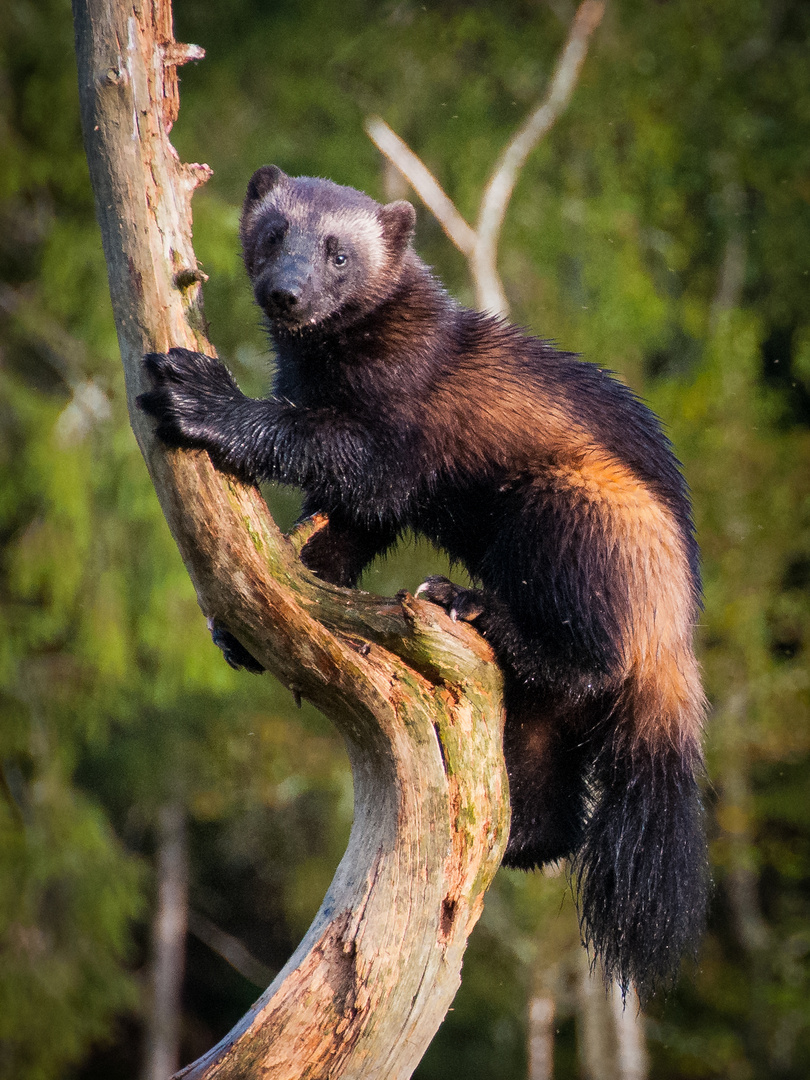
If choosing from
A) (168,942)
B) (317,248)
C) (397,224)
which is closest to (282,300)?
→ (317,248)

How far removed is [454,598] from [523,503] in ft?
1.15

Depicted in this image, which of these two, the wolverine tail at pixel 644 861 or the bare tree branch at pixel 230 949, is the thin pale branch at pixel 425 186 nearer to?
the wolverine tail at pixel 644 861

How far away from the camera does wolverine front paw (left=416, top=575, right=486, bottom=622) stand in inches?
123

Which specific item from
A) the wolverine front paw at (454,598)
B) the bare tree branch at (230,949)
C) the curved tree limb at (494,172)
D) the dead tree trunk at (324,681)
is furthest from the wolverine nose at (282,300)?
the bare tree branch at (230,949)

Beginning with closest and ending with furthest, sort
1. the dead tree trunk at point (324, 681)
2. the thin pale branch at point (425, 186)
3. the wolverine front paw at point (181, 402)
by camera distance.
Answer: the dead tree trunk at point (324, 681) < the wolverine front paw at point (181, 402) < the thin pale branch at point (425, 186)

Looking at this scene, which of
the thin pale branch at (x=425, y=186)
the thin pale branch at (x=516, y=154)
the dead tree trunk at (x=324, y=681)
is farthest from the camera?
the thin pale branch at (x=425, y=186)

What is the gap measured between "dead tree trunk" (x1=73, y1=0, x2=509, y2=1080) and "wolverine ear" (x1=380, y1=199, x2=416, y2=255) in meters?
0.84

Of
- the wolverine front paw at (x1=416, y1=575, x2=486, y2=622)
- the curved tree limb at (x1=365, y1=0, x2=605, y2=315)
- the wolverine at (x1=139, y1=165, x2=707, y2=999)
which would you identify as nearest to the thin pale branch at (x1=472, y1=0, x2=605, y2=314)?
the curved tree limb at (x1=365, y1=0, x2=605, y2=315)

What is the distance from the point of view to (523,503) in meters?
3.22

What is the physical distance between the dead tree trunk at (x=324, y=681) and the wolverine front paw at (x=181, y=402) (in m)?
0.04

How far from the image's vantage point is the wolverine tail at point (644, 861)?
3068mm

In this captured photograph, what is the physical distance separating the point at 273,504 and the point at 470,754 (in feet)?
22.5

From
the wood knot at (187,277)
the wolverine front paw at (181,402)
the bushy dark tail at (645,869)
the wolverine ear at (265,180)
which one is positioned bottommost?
the bushy dark tail at (645,869)

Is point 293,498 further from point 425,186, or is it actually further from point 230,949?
point 230,949
